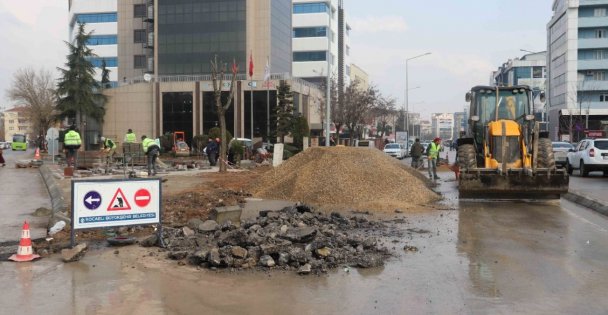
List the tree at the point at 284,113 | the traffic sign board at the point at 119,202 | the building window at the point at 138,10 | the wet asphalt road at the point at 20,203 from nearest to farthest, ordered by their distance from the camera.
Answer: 1. the traffic sign board at the point at 119,202
2. the wet asphalt road at the point at 20,203
3. the tree at the point at 284,113
4. the building window at the point at 138,10

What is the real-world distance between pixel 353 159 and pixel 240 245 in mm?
9497

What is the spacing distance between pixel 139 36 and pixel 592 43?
63.4m

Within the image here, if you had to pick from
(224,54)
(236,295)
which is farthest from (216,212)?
(224,54)

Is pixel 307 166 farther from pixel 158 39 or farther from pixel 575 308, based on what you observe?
pixel 158 39

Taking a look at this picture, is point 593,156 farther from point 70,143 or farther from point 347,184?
point 70,143

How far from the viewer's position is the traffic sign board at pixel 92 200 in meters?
8.62

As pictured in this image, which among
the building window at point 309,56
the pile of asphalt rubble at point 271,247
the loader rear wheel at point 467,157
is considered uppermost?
the building window at point 309,56

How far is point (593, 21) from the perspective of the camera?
79000 millimetres

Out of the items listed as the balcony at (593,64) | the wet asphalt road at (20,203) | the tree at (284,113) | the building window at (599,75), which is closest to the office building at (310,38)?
the tree at (284,113)

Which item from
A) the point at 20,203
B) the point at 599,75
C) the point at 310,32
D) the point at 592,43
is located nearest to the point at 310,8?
the point at 310,32

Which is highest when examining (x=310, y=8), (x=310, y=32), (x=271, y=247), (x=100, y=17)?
(x=310, y=8)

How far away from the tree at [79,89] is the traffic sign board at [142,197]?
5720cm

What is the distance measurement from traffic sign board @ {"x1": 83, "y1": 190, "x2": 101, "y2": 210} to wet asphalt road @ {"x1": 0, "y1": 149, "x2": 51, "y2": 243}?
187cm

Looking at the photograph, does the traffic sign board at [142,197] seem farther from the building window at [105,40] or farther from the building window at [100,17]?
the building window at [100,17]
